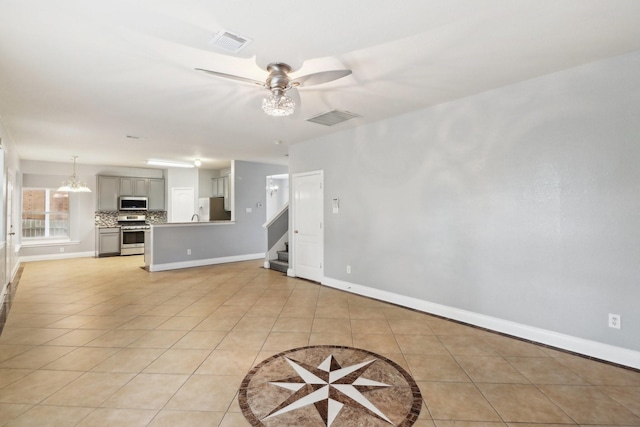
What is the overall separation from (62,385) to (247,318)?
69.5 inches

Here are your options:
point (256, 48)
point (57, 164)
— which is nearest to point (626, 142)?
point (256, 48)

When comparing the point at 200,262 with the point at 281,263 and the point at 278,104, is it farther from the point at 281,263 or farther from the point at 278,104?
the point at 278,104

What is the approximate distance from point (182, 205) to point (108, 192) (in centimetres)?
196

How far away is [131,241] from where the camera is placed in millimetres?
8562

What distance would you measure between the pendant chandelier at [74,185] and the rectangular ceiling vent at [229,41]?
706cm

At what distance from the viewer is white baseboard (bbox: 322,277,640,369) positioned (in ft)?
8.30

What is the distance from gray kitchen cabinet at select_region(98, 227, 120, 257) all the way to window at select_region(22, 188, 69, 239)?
0.94m

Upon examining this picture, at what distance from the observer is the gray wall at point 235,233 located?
6641mm

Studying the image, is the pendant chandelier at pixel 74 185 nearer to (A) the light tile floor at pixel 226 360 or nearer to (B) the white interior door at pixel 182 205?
(B) the white interior door at pixel 182 205

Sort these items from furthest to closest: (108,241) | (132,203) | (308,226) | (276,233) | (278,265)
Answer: (132,203) < (108,241) < (276,233) < (278,265) < (308,226)

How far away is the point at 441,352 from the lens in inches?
109

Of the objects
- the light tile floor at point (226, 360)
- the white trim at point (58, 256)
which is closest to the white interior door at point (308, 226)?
the light tile floor at point (226, 360)

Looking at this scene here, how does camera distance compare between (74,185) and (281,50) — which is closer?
(281,50)

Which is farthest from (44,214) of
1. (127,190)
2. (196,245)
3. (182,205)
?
(196,245)
